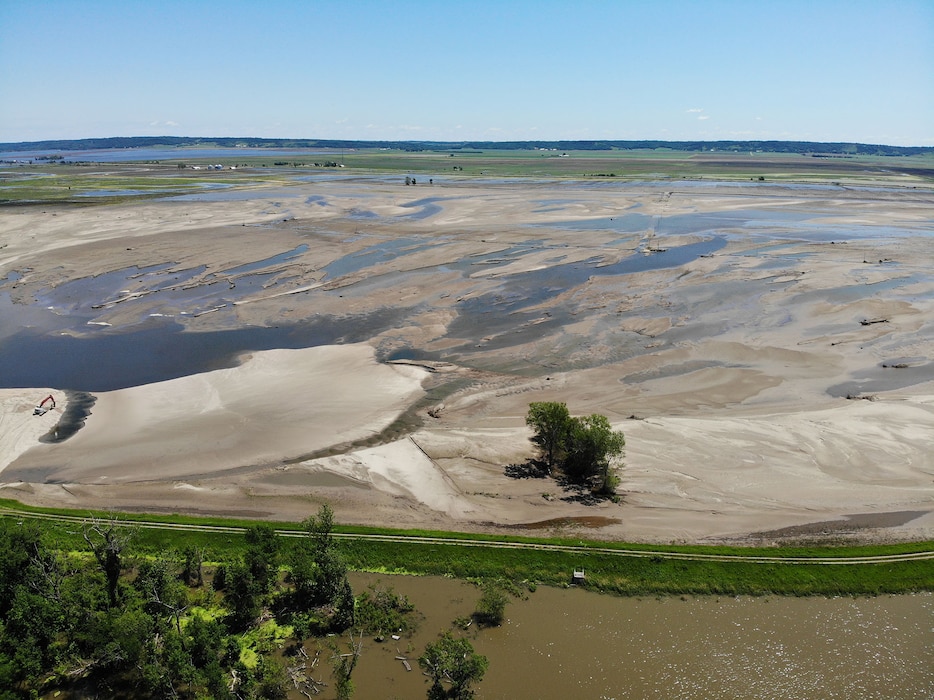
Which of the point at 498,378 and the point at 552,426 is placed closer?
the point at 552,426

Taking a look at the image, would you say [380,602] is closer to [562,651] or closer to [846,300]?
[562,651]

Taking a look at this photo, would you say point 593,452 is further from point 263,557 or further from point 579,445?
point 263,557

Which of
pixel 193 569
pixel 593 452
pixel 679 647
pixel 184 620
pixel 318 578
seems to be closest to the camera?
pixel 679 647

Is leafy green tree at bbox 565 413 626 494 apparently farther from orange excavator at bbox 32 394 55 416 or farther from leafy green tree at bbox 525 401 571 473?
orange excavator at bbox 32 394 55 416

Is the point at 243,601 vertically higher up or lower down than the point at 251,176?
lower down

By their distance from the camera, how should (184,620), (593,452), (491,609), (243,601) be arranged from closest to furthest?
(184,620) → (243,601) → (491,609) → (593,452)

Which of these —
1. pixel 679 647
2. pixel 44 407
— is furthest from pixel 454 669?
pixel 44 407

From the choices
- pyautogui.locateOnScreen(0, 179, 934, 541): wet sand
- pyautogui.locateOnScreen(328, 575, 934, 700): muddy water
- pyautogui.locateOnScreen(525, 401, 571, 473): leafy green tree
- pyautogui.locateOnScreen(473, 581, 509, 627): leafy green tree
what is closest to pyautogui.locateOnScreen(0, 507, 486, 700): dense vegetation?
pyautogui.locateOnScreen(328, 575, 934, 700): muddy water
